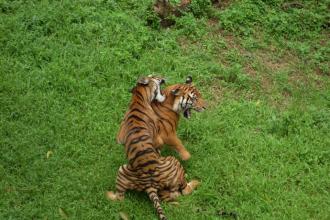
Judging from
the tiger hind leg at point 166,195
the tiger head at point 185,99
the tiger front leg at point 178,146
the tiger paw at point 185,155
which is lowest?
the tiger hind leg at point 166,195

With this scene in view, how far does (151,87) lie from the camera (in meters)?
6.54

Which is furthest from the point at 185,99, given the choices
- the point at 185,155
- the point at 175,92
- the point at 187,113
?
the point at 185,155

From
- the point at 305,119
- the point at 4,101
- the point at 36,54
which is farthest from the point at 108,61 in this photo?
the point at 305,119

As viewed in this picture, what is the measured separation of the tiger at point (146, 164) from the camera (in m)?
5.96

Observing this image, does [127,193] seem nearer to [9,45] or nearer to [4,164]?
[4,164]

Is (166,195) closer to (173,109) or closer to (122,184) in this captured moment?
(122,184)

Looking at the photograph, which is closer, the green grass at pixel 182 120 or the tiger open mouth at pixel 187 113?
the green grass at pixel 182 120

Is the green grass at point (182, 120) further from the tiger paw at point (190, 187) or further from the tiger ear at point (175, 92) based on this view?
the tiger ear at point (175, 92)

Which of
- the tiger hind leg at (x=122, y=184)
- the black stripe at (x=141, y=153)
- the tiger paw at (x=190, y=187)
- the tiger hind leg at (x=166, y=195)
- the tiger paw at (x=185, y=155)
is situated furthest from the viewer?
the tiger paw at (x=185, y=155)

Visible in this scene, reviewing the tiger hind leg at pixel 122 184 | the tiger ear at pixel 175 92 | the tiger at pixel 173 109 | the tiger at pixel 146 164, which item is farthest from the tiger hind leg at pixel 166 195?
the tiger ear at pixel 175 92

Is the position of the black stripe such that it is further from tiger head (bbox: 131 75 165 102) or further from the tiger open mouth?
the tiger open mouth

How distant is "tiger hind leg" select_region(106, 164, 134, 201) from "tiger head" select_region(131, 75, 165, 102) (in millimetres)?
871

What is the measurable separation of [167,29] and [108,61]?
1.32 m

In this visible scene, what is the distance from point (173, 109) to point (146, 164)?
3.09ft
